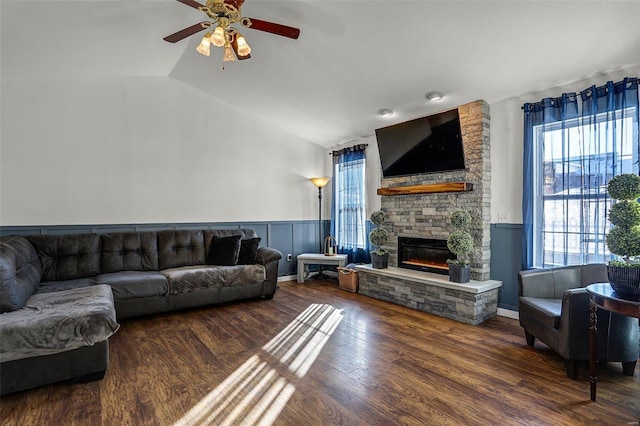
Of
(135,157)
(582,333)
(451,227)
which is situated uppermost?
(135,157)

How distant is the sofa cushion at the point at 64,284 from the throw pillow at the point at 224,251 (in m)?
1.36

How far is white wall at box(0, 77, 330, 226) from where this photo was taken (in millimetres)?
3773

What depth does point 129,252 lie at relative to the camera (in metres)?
4.09

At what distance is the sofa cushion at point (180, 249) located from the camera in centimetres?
427

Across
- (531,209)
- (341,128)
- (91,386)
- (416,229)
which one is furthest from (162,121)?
(531,209)

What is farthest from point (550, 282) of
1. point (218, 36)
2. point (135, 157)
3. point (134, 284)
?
point (135, 157)

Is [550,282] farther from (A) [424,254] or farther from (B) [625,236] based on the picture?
(A) [424,254]

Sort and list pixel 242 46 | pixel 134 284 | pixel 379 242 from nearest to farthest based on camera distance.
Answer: pixel 242 46, pixel 134 284, pixel 379 242

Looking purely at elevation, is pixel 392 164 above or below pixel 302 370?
above

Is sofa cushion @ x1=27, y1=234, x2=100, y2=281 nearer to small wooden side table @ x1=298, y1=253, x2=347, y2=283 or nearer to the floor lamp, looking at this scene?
small wooden side table @ x1=298, y1=253, x2=347, y2=283

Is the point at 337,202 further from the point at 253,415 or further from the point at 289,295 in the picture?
the point at 253,415

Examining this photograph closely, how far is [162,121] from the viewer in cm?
462

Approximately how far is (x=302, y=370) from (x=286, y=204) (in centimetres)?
359

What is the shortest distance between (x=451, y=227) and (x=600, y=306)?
206 cm
